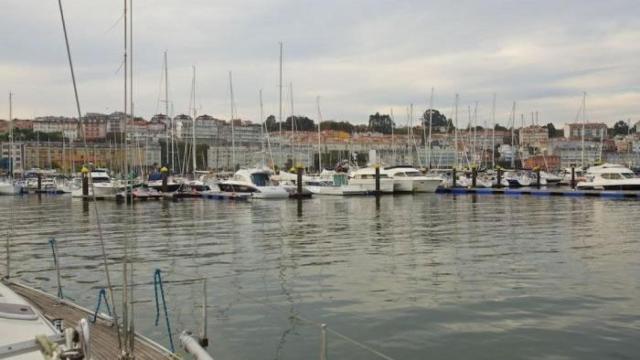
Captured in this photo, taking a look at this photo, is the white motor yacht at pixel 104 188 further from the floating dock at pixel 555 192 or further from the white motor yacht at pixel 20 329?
the white motor yacht at pixel 20 329

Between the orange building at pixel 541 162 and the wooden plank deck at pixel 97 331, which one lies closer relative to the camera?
the wooden plank deck at pixel 97 331

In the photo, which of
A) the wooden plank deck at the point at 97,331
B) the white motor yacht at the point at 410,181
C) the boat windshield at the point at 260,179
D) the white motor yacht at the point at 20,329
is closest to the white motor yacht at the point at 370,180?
the white motor yacht at the point at 410,181

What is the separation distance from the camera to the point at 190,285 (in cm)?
1855

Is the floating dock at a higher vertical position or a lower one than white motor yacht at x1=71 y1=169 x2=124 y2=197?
lower

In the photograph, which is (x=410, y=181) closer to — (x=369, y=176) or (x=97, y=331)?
(x=369, y=176)

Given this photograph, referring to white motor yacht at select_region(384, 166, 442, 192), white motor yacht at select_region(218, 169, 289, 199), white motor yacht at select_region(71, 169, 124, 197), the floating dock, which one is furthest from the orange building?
white motor yacht at select_region(71, 169, 124, 197)

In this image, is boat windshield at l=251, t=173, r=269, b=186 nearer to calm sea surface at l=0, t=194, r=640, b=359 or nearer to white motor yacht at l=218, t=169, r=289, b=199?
white motor yacht at l=218, t=169, r=289, b=199

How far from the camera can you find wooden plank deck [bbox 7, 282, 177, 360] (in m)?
8.65

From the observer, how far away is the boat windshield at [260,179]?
71438 mm

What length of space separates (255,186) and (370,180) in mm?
17086

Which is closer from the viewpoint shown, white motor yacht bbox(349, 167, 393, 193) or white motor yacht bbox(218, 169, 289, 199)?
white motor yacht bbox(218, 169, 289, 199)

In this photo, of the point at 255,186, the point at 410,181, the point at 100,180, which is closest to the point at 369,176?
the point at 410,181

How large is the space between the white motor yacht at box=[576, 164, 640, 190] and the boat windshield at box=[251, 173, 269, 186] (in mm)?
35159

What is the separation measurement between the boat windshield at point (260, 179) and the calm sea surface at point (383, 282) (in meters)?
33.2
